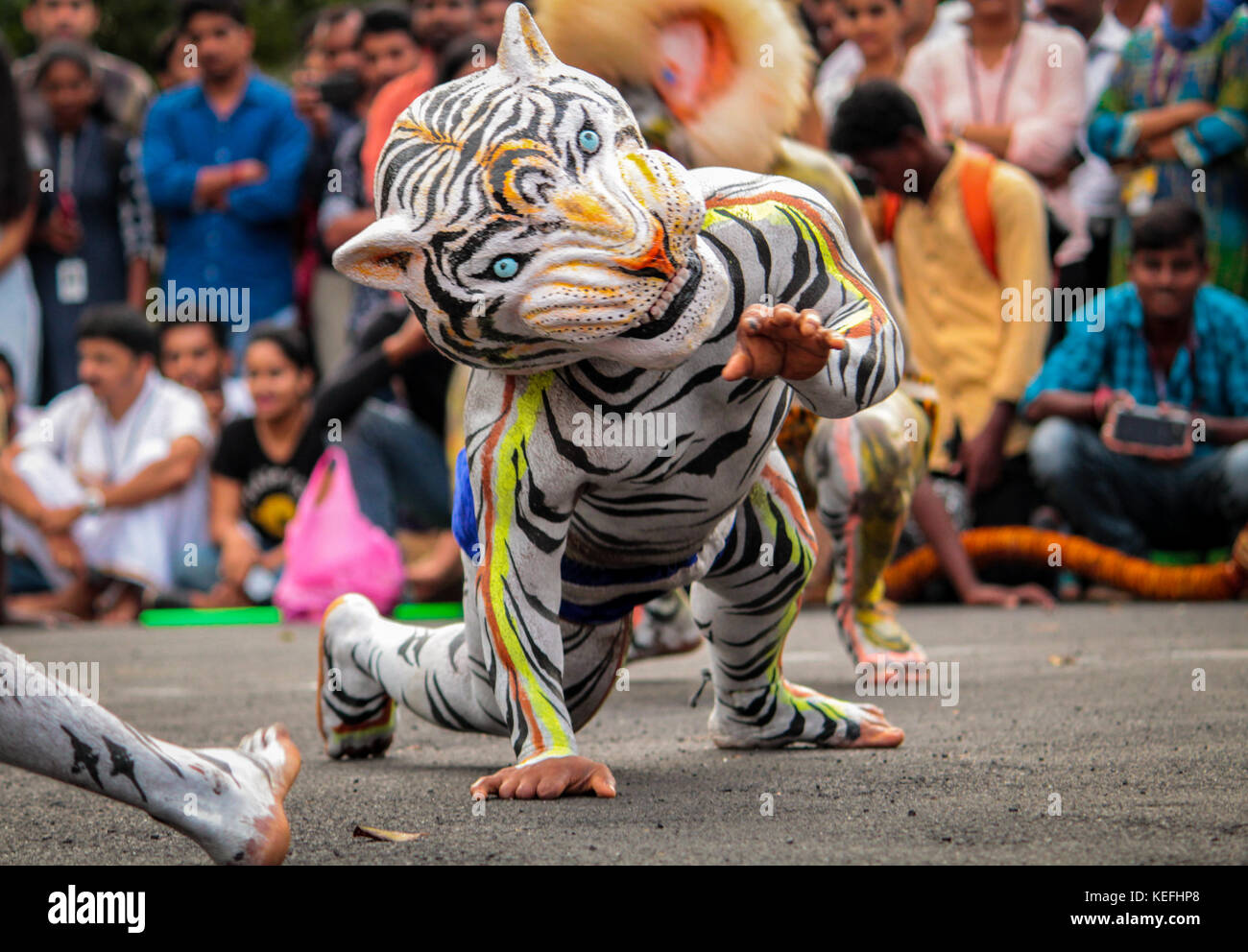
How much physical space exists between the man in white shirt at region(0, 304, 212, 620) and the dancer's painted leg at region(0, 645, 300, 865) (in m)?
6.53

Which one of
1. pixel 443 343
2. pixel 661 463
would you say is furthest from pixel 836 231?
pixel 443 343

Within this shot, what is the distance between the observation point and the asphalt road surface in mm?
2650

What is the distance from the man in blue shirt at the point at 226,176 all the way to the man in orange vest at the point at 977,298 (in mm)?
3461

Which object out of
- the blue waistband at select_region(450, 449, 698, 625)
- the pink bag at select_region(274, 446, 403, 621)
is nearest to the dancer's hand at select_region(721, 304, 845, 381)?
the blue waistband at select_region(450, 449, 698, 625)

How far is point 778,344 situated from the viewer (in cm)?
279

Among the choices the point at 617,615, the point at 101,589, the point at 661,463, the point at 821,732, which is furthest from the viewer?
the point at 101,589

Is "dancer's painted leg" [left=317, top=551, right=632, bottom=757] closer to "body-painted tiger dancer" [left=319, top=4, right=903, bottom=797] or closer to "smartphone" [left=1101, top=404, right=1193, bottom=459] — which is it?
"body-painted tiger dancer" [left=319, top=4, right=903, bottom=797]

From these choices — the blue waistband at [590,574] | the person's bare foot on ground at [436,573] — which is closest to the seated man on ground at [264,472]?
the person's bare foot on ground at [436,573]

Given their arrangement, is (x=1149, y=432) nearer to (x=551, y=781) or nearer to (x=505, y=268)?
(x=551, y=781)

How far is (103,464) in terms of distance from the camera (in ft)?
29.3

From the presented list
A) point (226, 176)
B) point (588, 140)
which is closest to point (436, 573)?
point (226, 176)

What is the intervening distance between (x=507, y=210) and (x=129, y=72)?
26.9 ft

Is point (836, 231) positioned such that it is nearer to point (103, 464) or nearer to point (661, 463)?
point (661, 463)

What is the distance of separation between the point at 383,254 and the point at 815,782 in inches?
52.8
